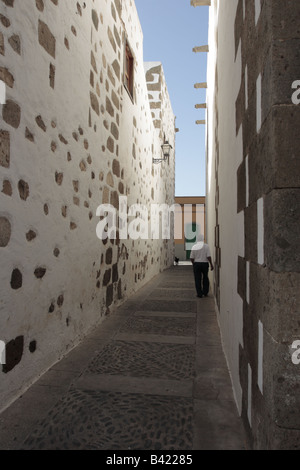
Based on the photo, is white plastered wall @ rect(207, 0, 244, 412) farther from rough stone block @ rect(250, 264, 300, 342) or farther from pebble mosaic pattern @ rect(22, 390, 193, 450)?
rough stone block @ rect(250, 264, 300, 342)

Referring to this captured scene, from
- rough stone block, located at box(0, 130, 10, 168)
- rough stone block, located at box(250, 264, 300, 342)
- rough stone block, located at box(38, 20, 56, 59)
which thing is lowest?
rough stone block, located at box(250, 264, 300, 342)

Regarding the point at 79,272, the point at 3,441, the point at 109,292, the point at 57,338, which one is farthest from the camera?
the point at 109,292

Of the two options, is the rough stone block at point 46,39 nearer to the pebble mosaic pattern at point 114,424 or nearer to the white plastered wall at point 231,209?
the white plastered wall at point 231,209

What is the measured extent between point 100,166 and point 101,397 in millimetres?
2372

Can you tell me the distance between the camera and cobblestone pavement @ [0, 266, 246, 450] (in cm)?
152

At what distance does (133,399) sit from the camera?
74.9 inches

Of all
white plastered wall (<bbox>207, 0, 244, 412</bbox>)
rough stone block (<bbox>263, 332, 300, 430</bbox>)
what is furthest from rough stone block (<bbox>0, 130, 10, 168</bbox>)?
rough stone block (<bbox>263, 332, 300, 430</bbox>)

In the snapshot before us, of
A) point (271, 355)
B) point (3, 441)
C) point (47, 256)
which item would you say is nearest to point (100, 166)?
point (47, 256)

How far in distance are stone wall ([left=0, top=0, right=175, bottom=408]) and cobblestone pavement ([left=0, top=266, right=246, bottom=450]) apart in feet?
0.65

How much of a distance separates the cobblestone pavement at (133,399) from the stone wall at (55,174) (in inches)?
7.8

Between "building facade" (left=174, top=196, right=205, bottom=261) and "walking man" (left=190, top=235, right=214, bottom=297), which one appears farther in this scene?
"building facade" (left=174, top=196, right=205, bottom=261)

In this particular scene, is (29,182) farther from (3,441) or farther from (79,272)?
(3,441)

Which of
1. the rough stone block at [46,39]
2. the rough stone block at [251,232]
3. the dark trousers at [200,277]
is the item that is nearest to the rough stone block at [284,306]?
the rough stone block at [251,232]
